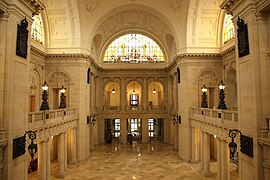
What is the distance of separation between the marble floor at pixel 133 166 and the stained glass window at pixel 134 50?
12309mm

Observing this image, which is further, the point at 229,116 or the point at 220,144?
the point at 220,144

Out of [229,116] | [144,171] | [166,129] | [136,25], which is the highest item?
[136,25]

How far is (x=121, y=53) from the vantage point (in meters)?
32.0

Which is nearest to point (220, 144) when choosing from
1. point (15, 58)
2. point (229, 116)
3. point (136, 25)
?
point (229, 116)

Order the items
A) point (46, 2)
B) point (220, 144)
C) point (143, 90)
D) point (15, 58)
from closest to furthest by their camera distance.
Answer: point (15, 58) → point (220, 144) → point (46, 2) → point (143, 90)

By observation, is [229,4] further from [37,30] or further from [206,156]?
[37,30]

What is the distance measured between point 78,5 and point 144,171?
1543 centimetres

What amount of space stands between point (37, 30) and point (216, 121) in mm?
16364

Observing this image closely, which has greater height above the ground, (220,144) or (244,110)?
(244,110)

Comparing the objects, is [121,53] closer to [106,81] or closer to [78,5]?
[106,81]

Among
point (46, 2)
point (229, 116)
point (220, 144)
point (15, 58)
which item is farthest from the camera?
point (46, 2)

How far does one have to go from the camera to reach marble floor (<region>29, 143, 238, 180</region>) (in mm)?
17469

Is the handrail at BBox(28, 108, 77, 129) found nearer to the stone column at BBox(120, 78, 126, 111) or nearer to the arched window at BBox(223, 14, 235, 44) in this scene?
the stone column at BBox(120, 78, 126, 111)

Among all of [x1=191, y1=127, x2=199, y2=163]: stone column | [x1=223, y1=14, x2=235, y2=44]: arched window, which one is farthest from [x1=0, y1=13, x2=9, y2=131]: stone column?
[x1=223, y1=14, x2=235, y2=44]: arched window
